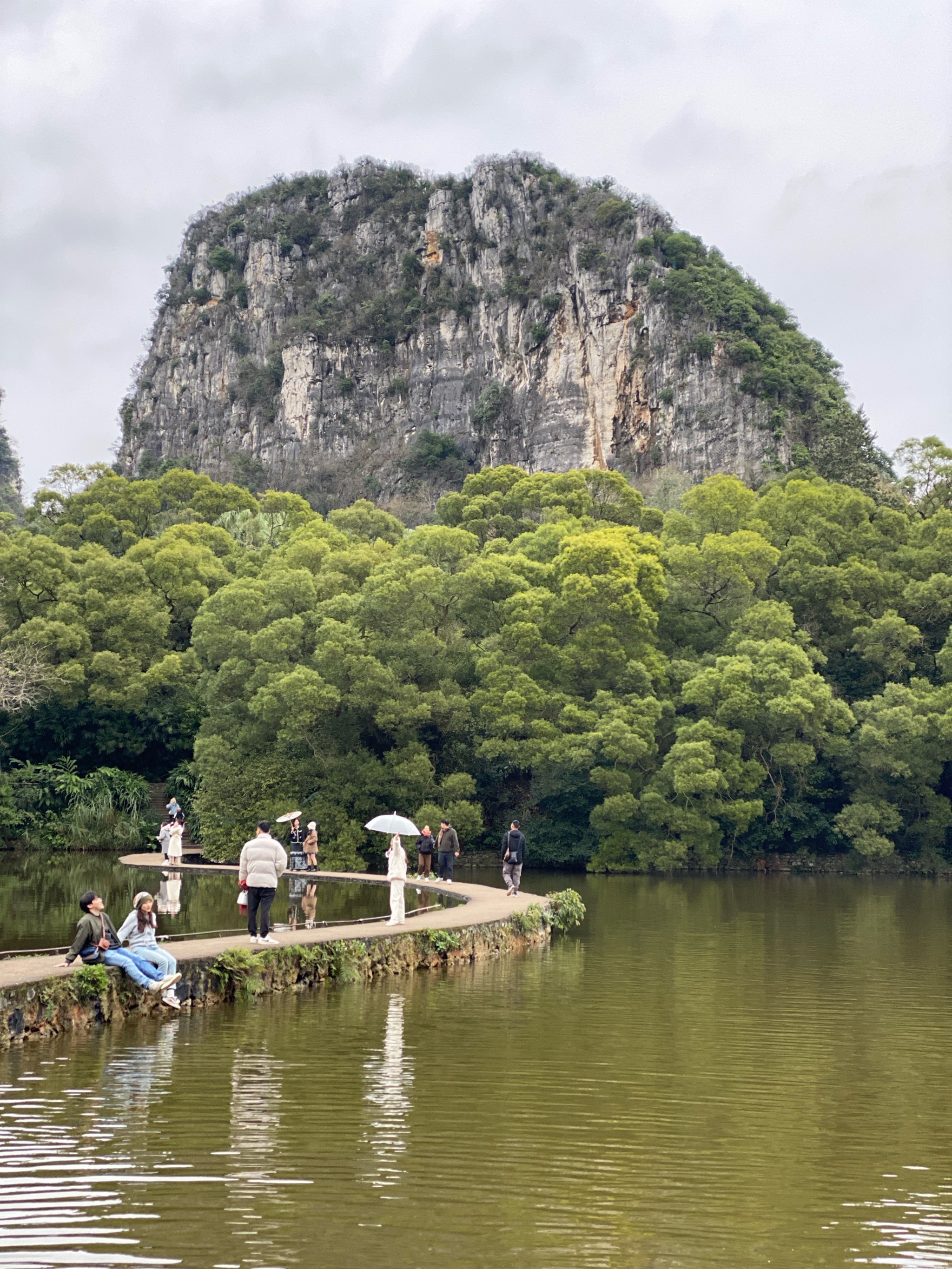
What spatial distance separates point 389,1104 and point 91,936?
476cm

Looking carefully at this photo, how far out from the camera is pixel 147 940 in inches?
503

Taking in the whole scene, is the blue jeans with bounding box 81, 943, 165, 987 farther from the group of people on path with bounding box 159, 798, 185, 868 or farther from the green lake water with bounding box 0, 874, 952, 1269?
the group of people on path with bounding box 159, 798, 185, 868

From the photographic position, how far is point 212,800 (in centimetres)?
3878

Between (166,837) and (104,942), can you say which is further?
(166,837)

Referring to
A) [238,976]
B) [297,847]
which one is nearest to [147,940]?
[238,976]

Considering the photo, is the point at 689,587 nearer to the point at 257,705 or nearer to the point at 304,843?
the point at 257,705

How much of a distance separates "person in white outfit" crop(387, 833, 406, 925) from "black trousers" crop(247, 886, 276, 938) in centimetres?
277

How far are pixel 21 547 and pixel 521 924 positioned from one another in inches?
1161

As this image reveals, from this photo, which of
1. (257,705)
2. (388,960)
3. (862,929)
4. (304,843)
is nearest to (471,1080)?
(388,960)

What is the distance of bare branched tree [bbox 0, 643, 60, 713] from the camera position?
39.4 metres

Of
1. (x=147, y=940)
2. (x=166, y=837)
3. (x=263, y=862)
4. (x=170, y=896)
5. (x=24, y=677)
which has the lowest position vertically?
(x=170, y=896)

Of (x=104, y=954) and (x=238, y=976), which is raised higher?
(x=104, y=954)

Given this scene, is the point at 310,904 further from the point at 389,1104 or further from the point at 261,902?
the point at 389,1104

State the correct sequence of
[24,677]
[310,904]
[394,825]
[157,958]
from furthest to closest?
[24,677]
[310,904]
[394,825]
[157,958]
